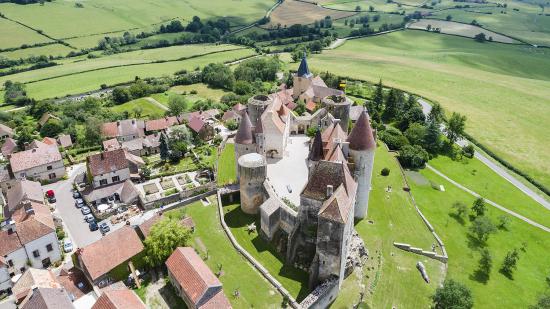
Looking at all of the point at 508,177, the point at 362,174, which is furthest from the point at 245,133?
the point at 508,177

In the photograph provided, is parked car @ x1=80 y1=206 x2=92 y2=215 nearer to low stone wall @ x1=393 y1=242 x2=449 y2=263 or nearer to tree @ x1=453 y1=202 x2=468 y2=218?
low stone wall @ x1=393 y1=242 x2=449 y2=263

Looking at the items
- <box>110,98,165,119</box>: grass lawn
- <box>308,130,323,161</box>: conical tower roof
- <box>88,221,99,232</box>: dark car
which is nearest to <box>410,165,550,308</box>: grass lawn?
<box>308,130,323,161</box>: conical tower roof

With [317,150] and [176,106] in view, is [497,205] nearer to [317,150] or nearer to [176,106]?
[317,150]

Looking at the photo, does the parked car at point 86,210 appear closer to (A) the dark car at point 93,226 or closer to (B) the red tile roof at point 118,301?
(A) the dark car at point 93,226

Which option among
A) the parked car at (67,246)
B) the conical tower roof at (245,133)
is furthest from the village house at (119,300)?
the conical tower roof at (245,133)

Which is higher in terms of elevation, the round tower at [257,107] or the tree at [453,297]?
the round tower at [257,107]

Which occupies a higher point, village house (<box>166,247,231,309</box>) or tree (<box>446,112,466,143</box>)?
village house (<box>166,247,231,309</box>)
